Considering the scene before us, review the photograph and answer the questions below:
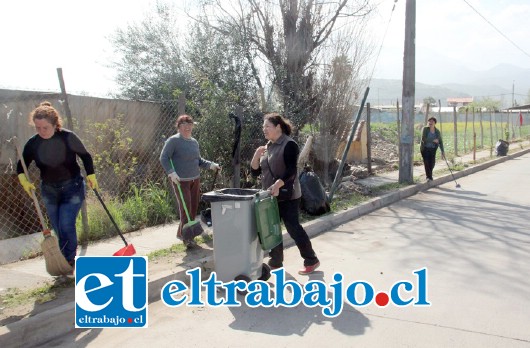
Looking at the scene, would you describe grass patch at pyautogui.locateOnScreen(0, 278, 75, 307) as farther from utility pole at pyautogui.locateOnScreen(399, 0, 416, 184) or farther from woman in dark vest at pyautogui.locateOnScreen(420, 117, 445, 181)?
woman in dark vest at pyautogui.locateOnScreen(420, 117, 445, 181)

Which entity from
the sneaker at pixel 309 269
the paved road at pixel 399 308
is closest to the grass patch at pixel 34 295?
the paved road at pixel 399 308

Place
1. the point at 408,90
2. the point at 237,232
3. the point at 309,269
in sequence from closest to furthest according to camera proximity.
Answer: the point at 237,232 → the point at 309,269 → the point at 408,90

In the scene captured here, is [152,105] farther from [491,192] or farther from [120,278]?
[491,192]

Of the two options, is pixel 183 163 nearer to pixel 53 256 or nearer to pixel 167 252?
pixel 167 252

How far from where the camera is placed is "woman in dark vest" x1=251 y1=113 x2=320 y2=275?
16.9ft

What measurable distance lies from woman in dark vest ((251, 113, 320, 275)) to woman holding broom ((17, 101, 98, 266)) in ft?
5.91

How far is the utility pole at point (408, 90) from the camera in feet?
39.0

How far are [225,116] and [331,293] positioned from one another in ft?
16.3

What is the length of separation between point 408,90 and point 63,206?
9.05 meters

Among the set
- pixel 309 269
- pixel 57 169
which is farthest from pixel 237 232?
pixel 57 169

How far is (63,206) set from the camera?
16.6ft

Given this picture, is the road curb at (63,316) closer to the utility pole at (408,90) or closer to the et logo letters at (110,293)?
the et logo letters at (110,293)

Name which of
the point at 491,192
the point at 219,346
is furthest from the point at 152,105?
the point at 491,192

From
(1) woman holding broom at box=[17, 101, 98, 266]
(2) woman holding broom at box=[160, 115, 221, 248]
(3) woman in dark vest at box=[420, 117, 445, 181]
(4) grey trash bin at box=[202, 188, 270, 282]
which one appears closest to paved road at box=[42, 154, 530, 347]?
(4) grey trash bin at box=[202, 188, 270, 282]
